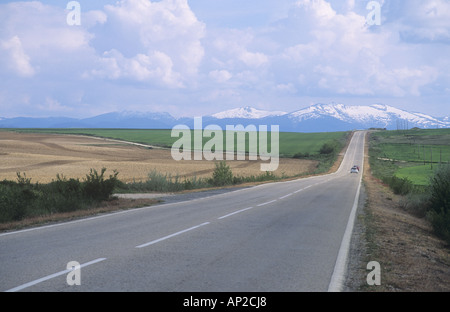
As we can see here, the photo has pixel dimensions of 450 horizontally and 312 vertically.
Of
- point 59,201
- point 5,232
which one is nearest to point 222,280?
point 5,232

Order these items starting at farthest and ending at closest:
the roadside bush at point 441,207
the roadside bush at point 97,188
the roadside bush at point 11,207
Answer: the roadside bush at point 97,188
the roadside bush at point 441,207
the roadside bush at point 11,207

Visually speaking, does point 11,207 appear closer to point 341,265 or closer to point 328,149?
point 341,265

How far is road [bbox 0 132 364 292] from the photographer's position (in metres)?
6.19

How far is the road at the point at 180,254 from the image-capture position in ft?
20.3

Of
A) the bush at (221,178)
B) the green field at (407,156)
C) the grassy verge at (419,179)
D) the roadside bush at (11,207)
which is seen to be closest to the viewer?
the roadside bush at (11,207)

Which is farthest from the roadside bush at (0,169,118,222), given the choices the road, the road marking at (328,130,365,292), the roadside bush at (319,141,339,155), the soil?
the roadside bush at (319,141,339,155)

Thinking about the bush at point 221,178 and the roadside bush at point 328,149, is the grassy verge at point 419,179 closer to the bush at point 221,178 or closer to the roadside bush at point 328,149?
the roadside bush at point 328,149

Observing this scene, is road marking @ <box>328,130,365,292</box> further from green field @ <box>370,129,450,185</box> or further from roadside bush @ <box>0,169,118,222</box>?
green field @ <box>370,129,450,185</box>

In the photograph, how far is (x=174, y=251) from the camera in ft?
27.4

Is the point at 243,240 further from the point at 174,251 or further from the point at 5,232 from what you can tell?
the point at 5,232

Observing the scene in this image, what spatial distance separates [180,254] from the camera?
809 centimetres

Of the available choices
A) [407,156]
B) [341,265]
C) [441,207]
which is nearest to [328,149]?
[407,156]

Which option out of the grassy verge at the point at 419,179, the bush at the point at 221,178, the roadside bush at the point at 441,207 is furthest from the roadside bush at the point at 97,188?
the bush at the point at 221,178
